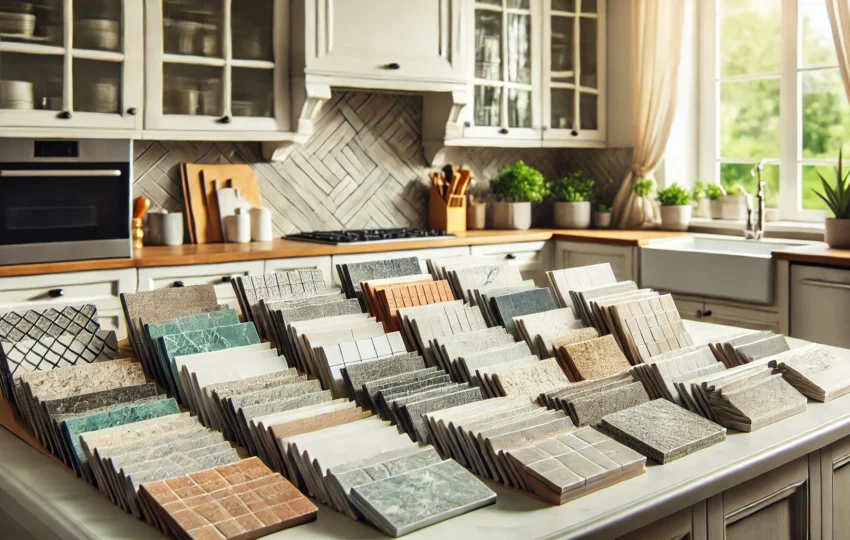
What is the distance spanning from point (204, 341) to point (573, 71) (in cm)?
416

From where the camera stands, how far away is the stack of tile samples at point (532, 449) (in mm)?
1258

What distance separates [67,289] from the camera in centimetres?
345

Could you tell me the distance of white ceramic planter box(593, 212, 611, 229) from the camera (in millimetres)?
5320

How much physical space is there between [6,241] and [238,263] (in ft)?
3.13

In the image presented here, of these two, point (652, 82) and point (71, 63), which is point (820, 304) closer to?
point (652, 82)

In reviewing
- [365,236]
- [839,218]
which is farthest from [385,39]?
[839,218]

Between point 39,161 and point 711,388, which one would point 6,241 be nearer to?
point 39,161

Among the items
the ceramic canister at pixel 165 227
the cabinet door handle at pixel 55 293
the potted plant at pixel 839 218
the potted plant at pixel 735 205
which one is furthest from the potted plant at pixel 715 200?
the cabinet door handle at pixel 55 293

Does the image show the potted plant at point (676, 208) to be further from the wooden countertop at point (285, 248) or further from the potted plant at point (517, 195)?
the potted plant at point (517, 195)

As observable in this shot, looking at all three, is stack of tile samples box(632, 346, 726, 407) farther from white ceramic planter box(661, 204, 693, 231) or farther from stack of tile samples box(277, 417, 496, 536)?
white ceramic planter box(661, 204, 693, 231)

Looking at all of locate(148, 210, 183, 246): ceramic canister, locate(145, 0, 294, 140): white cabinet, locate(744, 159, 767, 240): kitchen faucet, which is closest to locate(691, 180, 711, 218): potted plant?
locate(744, 159, 767, 240): kitchen faucet

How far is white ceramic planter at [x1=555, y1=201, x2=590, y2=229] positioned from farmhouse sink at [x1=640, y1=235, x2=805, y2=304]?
2.41 feet

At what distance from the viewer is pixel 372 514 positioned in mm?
1147

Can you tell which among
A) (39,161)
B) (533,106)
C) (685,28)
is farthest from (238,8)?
(685,28)
